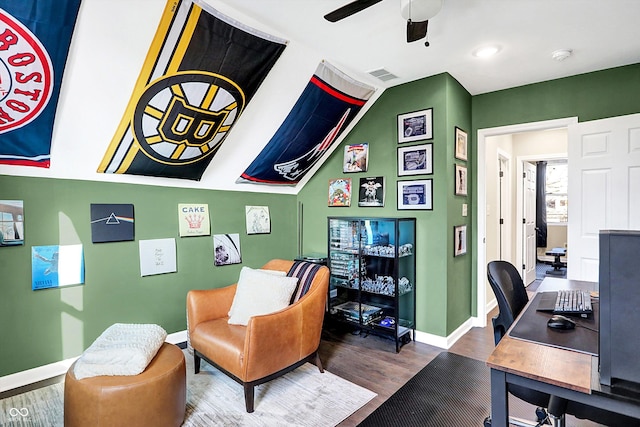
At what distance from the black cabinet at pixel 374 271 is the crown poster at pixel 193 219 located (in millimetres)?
1288

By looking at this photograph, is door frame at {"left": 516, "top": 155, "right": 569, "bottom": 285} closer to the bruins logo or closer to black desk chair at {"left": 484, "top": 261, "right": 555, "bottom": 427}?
black desk chair at {"left": 484, "top": 261, "right": 555, "bottom": 427}

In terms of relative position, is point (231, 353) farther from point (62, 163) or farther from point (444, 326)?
point (444, 326)

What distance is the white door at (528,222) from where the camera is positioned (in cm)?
534

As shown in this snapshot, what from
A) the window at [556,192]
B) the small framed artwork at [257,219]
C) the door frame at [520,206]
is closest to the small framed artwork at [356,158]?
the small framed artwork at [257,219]

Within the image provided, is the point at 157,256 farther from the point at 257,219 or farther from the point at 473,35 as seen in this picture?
the point at 473,35

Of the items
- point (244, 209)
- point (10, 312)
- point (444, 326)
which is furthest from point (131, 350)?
point (444, 326)

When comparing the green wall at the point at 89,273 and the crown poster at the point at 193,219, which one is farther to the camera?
the crown poster at the point at 193,219

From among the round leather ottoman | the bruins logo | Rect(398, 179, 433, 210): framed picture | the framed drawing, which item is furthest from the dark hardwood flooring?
the bruins logo

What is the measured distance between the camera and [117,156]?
259 centimetres

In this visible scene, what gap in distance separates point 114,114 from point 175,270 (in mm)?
1463

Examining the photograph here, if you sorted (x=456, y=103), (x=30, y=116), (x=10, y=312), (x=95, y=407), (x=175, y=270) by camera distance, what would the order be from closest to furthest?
1. (x=95, y=407)
2. (x=30, y=116)
3. (x=10, y=312)
4. (x=175, y=270)
5. (x=456, y=103)

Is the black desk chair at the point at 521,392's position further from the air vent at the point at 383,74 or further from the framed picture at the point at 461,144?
the air vent at the point at 383,74

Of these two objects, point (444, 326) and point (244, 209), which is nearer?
point (444, 326)

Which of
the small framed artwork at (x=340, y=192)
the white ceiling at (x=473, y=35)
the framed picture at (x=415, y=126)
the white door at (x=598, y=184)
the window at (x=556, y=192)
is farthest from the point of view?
the window at (x=556, y=192)
